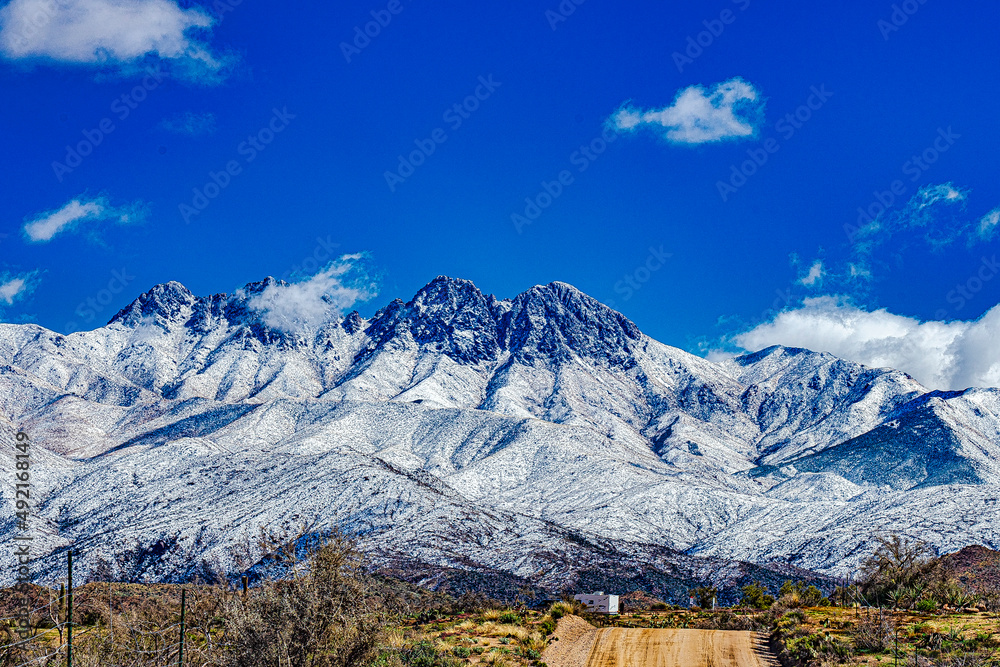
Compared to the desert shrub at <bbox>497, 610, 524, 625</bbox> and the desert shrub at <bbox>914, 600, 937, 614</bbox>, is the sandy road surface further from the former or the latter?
the desert shrub at <bbox>914, 600, 937, 614</bbox>

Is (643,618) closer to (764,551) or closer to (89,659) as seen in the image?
(89,659)

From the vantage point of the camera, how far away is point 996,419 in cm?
17012

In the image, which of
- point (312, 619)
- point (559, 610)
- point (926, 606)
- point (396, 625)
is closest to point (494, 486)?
point (559, 610)

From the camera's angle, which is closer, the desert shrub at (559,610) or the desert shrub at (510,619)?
the desert shrub at (510,619)

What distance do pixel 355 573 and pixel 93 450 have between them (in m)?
151

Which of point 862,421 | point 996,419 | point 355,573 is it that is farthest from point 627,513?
point 996,419

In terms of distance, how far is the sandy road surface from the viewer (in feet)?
71.5

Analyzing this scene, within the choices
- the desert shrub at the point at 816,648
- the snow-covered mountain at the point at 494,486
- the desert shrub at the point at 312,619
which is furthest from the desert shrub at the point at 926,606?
the snow-covered mountain at the point at 494,486

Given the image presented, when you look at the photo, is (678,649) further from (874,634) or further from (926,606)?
(926,606)

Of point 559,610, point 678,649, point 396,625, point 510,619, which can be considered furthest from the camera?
point 559,610

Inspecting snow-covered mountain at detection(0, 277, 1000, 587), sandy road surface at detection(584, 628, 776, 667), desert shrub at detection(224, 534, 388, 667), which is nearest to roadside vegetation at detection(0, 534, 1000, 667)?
desert shrub at detection(224, 534, 388, 667)

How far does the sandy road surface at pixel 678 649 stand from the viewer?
21.8 metres

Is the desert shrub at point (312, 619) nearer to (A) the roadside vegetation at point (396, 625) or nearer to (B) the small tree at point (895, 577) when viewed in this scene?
(A) the roadside vegetation at point (396, 625)

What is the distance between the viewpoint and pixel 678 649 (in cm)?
2364
